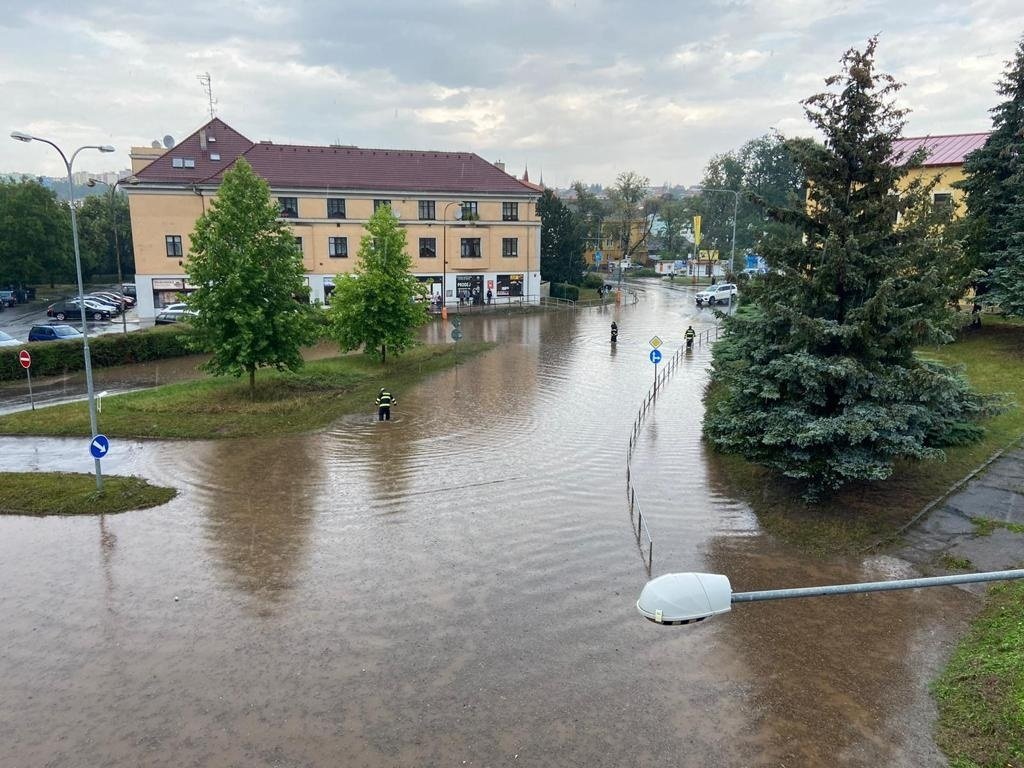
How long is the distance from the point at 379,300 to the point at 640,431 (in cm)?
1482

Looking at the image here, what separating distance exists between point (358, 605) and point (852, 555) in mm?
9117

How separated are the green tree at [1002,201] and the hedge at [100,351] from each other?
29872 mm

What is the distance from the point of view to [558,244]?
6319cm

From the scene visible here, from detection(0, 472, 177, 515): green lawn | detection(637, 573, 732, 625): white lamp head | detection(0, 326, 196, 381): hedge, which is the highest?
detection(637, 573, 732, 625): white lamp head

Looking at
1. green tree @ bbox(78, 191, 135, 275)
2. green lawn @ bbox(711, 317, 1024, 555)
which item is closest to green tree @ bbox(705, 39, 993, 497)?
green lawn @ bbox(711, 317, 1024, 555)

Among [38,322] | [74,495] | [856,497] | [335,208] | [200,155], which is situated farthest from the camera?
[335,208]

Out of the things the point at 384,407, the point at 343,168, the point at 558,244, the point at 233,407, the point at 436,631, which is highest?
the point at 343,168

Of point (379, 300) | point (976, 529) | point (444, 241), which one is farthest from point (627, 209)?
point (976, 529)

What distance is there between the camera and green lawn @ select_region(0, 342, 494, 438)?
20781 mm

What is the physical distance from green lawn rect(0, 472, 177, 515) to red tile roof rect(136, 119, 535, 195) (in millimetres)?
34802

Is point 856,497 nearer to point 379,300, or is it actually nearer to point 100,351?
point 379,300

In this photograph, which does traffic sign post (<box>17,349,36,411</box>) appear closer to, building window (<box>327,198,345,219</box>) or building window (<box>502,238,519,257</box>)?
building window (<box>327,198,345,219</box>)

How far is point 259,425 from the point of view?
21219 mm

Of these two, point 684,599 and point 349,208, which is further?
point 349,208
